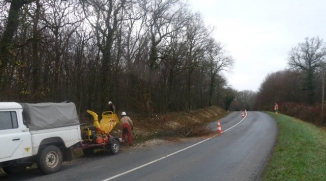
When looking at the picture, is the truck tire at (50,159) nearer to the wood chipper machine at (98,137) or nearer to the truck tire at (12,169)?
the truck tire at (12,169)

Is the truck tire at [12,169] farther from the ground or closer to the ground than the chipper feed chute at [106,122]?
closer to the ground

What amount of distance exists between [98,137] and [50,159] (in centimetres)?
319

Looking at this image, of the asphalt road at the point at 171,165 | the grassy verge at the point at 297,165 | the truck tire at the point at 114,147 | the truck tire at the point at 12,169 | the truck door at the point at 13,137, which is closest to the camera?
the grassy verge at the point at 297,165

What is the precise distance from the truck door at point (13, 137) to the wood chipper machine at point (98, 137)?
312cm

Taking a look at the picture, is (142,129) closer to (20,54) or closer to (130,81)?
(130,81)

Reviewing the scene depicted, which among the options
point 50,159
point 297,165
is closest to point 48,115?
point 50,159

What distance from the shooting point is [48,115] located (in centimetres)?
1099

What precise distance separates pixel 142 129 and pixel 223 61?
4287cm

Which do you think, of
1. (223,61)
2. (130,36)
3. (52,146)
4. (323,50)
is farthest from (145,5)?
(323,50)

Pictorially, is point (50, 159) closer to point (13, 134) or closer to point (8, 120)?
point (13, 134)

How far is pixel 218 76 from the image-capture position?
2783 inches

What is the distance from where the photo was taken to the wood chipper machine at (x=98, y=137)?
535 inches

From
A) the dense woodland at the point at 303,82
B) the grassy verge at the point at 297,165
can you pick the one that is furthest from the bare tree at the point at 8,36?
the dense woodland at the point at 303,82

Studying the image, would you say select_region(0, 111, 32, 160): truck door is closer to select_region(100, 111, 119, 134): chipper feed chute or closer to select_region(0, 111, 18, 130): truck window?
select_region(0, 111, 18, 130): truck window
